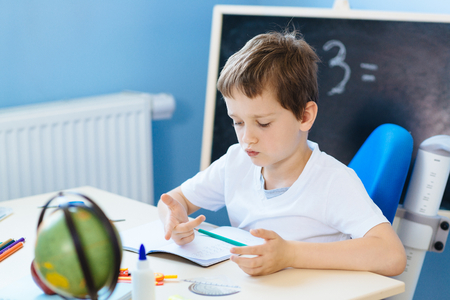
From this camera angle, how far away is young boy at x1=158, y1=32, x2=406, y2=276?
0.84 meters

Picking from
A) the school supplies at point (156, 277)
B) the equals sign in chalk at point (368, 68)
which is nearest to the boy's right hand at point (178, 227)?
the school supplies at point (156, 277)

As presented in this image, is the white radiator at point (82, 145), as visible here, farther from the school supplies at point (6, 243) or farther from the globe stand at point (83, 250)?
the globe stand at point (83, 250)

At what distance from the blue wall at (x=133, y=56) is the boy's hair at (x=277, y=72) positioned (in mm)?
818

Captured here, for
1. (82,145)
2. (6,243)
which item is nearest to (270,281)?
(6,243)

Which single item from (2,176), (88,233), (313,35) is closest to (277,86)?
(88,233)

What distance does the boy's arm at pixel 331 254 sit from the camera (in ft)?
2.53

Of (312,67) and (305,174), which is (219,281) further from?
(312,67)

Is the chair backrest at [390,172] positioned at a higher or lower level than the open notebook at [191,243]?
higher

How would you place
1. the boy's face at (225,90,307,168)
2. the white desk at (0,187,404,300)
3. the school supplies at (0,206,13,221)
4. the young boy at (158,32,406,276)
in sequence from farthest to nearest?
the school supplies at (0,206,13,221), the boy's face at (225,90,307,168), the young boy at (158,32,406,276), the white desk at (0,187,404,300)

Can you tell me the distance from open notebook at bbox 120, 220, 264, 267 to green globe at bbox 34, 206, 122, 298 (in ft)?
0.96

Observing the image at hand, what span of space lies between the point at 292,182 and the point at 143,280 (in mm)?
517

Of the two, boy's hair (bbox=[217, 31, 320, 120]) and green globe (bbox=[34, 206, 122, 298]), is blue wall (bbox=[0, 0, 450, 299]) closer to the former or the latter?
boy's hair (bbox=[217, 31, 320, 120])

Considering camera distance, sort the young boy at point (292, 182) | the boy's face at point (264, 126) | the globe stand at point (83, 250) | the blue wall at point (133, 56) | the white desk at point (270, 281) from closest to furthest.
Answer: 1. the globe stand at point (83, 250)
2. the white desk at point (270, 281)
3. the young boy at point (292, 182)
4. the boy's face at point (264, 126)
5. the blue wall at point (133, 56)

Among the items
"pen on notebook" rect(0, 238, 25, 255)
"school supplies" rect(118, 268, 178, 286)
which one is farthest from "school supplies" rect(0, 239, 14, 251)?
"school supplies" rect(118, 268, 178, 286)
